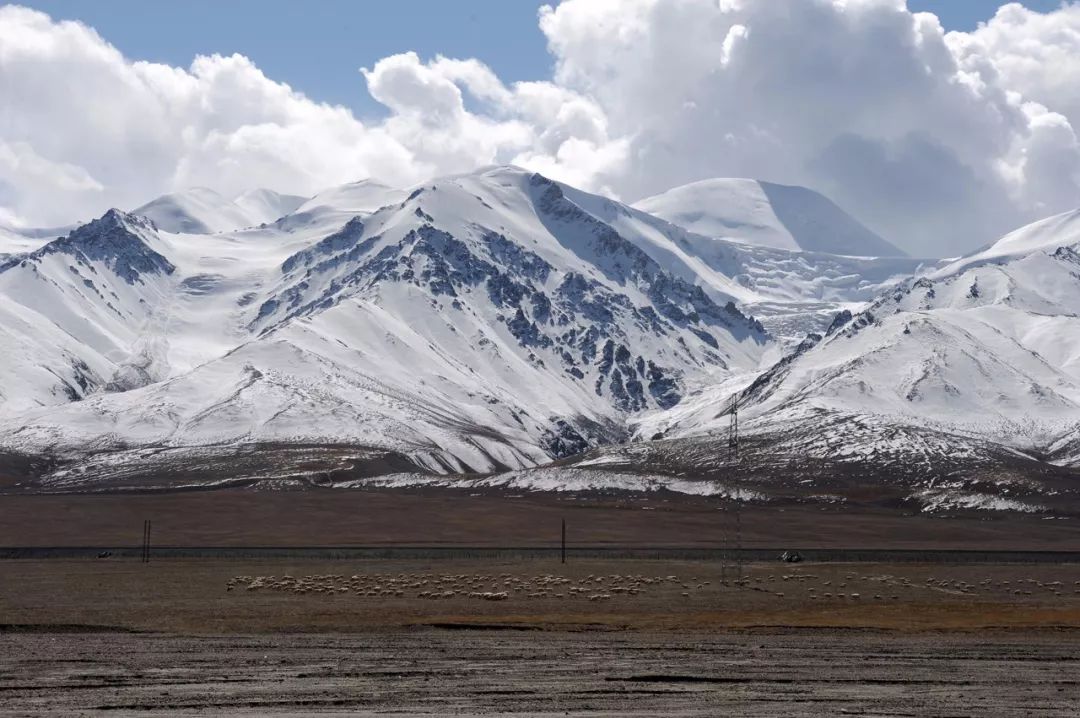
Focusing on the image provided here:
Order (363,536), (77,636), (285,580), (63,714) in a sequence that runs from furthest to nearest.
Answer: (363,536)
(285,580)
(77,636)
(63,714)

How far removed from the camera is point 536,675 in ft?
177

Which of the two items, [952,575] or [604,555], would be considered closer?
[952,575]

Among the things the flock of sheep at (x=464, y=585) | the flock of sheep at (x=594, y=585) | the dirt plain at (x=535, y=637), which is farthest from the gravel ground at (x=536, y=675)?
the flock of sheep at (x=594, y=585)

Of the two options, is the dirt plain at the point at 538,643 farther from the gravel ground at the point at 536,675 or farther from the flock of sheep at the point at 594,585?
the flock of sheep at the point at 594,585

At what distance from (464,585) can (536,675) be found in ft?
161

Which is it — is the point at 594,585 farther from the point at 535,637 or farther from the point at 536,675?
the point at 536,675

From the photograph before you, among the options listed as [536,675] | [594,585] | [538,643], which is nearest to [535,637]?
[538,643]

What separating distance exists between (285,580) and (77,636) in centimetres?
3510

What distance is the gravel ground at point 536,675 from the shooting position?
4750 centimetres

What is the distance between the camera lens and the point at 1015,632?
243 ft

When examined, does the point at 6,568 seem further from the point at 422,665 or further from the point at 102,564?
the point at 422,665

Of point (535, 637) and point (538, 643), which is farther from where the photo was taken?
point (535, 637)

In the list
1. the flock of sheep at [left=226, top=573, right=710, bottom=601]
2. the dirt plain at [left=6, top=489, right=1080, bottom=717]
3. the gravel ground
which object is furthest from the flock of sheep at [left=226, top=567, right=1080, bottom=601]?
the gravel ground

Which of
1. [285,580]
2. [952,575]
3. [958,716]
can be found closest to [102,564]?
[285,580]
